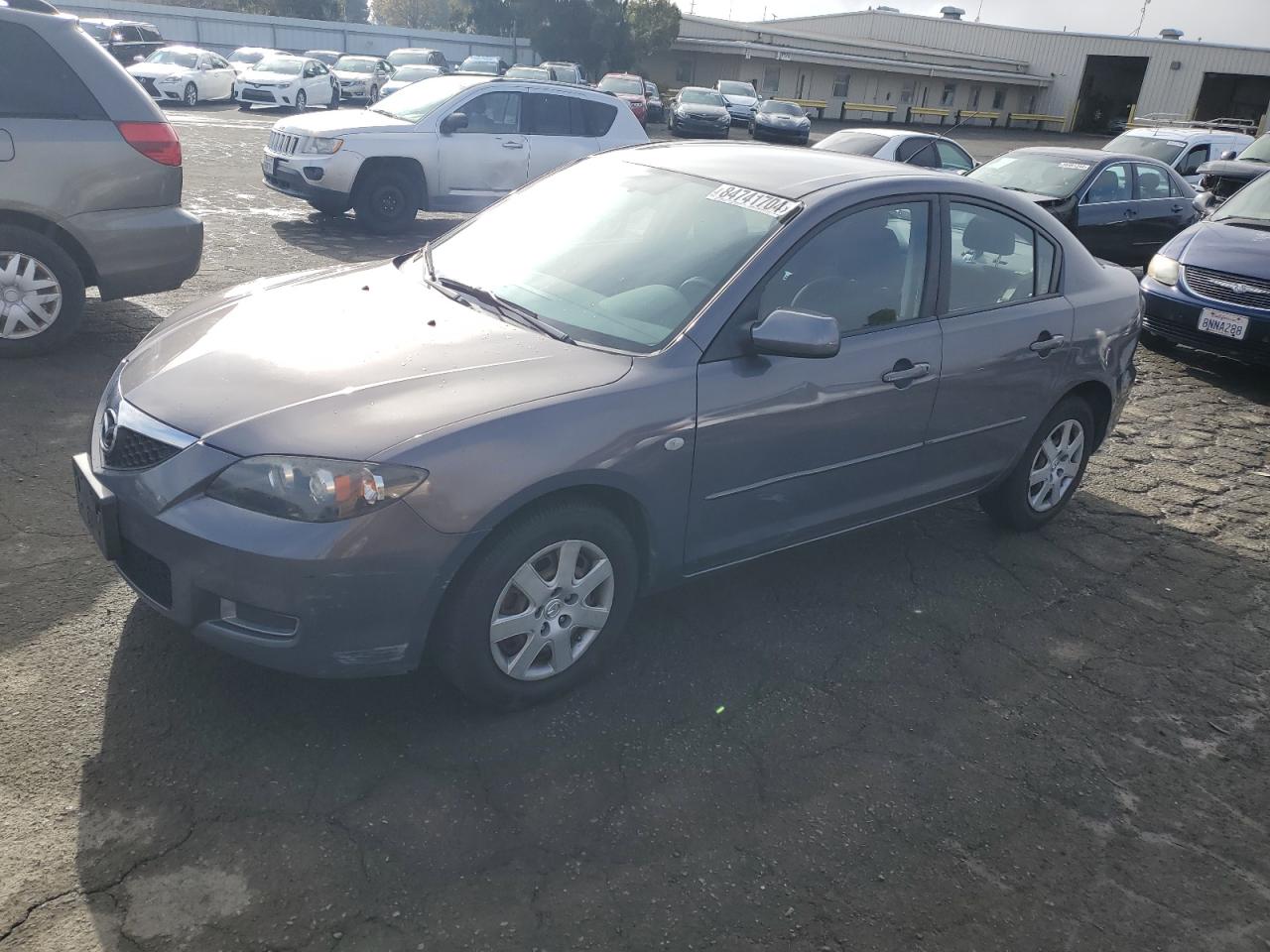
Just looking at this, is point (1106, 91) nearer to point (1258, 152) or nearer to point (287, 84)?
point (1258, 152)

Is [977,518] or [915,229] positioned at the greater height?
[915,229]

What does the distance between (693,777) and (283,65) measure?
28.9 metres

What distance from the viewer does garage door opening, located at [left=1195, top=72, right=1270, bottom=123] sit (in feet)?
170

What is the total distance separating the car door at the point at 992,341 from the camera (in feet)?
14.1

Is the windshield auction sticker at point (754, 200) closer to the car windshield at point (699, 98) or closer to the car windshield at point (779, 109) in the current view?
the car windshield at point (699, 98)

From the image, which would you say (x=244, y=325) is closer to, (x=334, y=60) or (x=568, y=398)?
(x=568, y=398)

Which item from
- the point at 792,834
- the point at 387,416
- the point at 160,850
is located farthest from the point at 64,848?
the point at 792,834

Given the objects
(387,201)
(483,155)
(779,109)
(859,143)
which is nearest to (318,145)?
(387,201)

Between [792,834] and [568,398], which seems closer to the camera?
[792,834]

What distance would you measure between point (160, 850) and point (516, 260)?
2.43 metres

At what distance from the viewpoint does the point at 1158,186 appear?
12070 mm

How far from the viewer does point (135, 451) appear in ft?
10.2

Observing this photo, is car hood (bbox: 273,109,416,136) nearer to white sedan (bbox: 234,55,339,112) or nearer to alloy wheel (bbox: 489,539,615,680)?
alloy wheel (bbox: 489,539,615,680)

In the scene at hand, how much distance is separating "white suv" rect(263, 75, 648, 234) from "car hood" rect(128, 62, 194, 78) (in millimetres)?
16792
